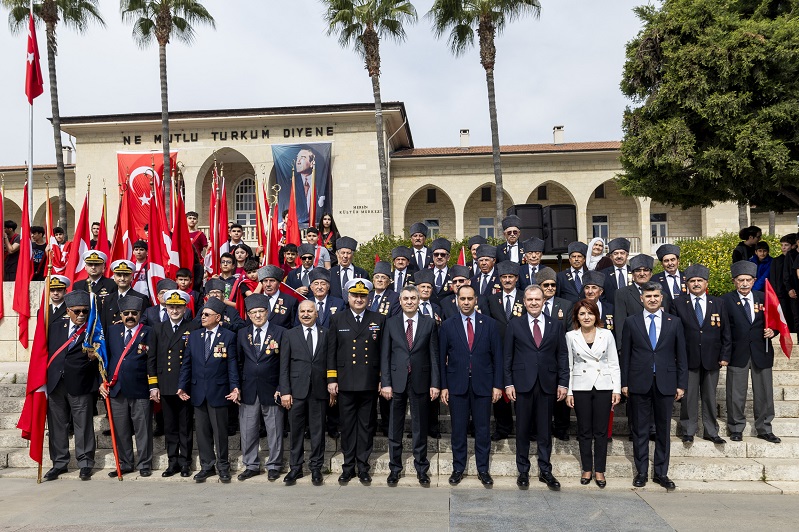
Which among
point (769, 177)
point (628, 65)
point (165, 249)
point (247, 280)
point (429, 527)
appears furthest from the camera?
point (628, 65)

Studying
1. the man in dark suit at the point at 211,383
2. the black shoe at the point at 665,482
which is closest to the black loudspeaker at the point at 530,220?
the black shoe at the point at 665,482

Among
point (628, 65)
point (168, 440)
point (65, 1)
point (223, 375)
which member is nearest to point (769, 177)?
point (628, 65)

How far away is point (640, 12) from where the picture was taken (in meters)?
12.8

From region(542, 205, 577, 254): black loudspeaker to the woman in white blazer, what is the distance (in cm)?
807

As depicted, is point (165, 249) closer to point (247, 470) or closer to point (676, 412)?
point (247, 470)

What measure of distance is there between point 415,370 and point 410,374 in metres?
0.07

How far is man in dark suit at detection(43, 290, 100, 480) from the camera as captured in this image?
6.52 m

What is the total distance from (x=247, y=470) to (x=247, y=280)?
245 centimetres

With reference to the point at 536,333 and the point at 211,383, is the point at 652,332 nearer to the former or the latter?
the point at 536,333

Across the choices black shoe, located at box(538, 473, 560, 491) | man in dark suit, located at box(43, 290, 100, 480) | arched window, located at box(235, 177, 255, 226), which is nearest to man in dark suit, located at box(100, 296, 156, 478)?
man in dark suit, located at box(43, 290, 100, 480)

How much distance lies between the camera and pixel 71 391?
21.3 ft

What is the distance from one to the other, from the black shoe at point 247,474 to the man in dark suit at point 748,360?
16.7 feet

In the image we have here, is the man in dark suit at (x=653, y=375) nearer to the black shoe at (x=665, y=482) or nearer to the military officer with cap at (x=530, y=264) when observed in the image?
the black shoe at (x=665, y=482)

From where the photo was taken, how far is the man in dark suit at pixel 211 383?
6230 mm
